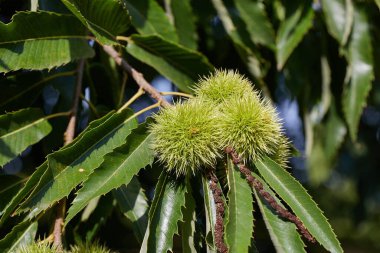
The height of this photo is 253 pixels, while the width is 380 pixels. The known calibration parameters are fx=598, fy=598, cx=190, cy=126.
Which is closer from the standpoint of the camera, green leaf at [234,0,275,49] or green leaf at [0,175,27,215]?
green leaf at [0,175,27,215]

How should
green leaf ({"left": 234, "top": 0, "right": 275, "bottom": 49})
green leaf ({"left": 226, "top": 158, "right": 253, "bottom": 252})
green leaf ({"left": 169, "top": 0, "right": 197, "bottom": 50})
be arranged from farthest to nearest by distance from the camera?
1. green leaf ({"left": 234, "top": 0, "right": 275, "bottom": 49})
2. green leaf ({"left": 169, "top": 0, "right": 197, "bottom": 50})
3. green leaf ({"left": 226, "top": 158, "right": 253, "bottom": 252})

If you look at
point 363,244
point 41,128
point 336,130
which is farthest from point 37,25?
point 363,244

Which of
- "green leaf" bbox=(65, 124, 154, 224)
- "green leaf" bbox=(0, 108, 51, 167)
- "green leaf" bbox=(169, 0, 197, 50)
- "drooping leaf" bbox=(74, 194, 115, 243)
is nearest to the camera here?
"green leaf" bbox=(65, 124, 154, 224)

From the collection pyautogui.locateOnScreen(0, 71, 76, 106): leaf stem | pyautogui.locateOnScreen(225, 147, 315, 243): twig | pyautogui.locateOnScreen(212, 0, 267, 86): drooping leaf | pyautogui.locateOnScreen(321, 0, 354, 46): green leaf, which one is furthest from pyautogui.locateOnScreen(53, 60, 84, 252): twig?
pyautogui.locateOnScreen(321, 0, 354, 46): green leaf

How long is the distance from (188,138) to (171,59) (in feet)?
1.51

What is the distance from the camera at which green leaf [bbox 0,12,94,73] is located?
115cm

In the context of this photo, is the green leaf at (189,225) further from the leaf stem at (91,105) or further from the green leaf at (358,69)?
the green leaf at (358,69)

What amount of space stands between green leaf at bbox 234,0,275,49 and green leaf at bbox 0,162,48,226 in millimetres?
900

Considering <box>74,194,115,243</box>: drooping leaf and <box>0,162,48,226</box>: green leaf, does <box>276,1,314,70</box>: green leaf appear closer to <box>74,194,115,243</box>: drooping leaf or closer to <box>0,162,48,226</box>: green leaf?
<box>74,194,115,243</box>: drooping leaf

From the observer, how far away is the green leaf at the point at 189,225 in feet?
3.49

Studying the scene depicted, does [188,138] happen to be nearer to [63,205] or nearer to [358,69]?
[63,205]

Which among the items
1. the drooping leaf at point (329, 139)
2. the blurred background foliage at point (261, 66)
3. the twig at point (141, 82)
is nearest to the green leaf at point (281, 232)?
the twig at point (141, 82)

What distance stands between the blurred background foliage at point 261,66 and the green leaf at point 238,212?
413 millimetres

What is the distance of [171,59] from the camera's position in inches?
57.1
